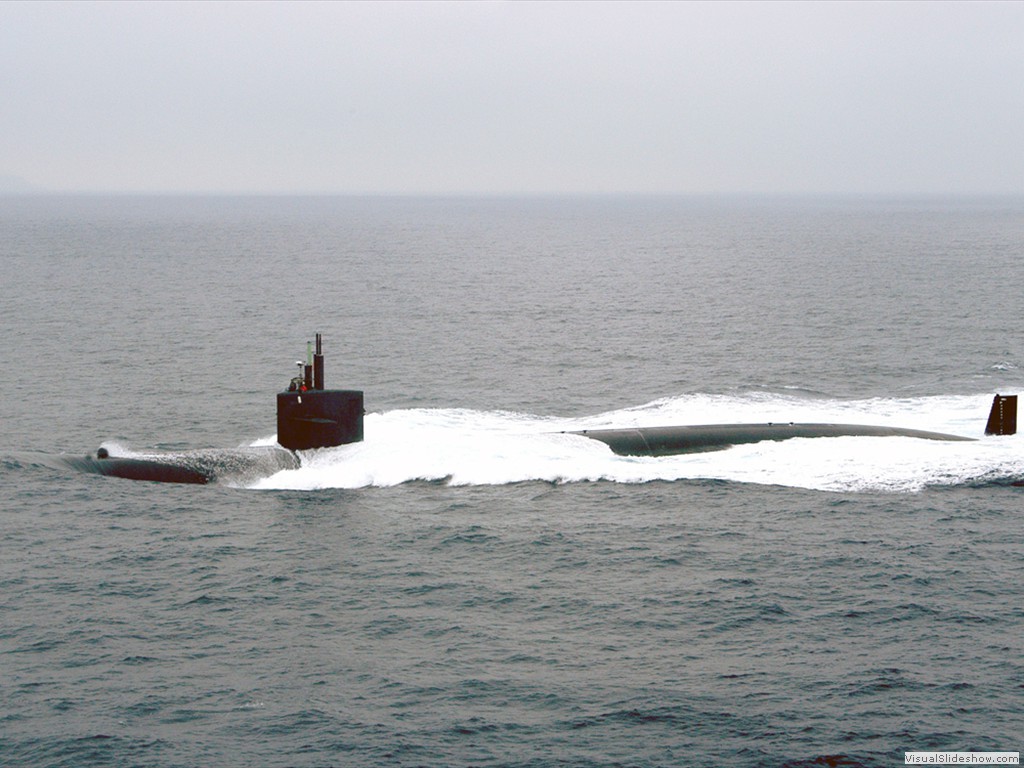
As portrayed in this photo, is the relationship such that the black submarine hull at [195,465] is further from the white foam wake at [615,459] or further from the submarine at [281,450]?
the white foam wake at [615,459]

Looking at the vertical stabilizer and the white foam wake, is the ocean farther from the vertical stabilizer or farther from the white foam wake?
the vertical stabilizer

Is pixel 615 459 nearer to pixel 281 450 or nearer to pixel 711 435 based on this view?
pixel 711 435

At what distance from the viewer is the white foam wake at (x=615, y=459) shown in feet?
144

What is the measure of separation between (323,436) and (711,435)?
15036mm

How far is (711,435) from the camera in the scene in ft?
159

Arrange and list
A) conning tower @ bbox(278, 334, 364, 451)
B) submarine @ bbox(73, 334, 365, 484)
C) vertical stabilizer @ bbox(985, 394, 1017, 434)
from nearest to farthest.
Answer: submarine @ bbox(73, 334, 365, 484)
conning tower @ bbox(278, 334, 364, 451)
vertical stabilizer @ bbox(985, 394, 1017, 434)

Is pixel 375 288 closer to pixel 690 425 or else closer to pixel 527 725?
pixel 690 425

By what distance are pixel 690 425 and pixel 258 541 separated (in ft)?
65.9

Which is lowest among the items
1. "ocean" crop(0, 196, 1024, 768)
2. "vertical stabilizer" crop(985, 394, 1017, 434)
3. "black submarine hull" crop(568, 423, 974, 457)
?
"ocean" crop(0, 196, 1024, 768)

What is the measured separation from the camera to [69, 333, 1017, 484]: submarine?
44.6 metres

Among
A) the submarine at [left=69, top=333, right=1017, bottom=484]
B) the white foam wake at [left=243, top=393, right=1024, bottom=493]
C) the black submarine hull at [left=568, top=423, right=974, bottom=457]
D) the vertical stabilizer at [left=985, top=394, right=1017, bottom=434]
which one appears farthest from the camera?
the vertical stabilizer at [left=985, top=394, right=1017, bottom=434]

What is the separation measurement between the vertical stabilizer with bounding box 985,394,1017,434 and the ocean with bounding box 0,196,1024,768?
0.97 metres

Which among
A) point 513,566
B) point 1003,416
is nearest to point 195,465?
point 513,566

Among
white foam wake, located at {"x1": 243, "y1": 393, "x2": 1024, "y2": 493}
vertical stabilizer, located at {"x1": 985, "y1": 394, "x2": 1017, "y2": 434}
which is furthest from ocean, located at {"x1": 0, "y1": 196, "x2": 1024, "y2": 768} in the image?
vertical stabilizer, located at {"x1": 985, "y1": 394, "x2": 1017, "y2": 434}
